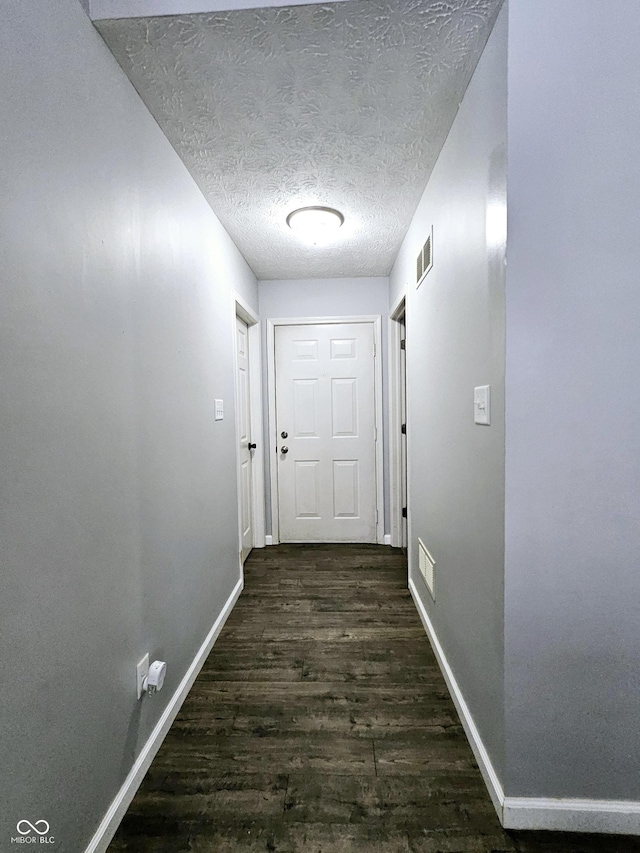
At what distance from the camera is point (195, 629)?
176cm

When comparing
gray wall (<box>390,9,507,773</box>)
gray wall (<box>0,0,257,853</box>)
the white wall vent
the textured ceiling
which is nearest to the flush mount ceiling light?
the textured ceiling

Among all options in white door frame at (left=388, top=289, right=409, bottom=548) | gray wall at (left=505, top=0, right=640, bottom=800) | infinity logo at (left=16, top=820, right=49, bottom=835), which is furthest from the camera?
white door frame at (left=388, top=289, right=409, bottom=548)

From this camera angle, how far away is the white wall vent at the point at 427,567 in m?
1.90

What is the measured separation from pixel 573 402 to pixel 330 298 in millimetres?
2544

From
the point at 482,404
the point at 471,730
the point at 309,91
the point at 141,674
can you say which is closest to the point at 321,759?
the point at 471,730

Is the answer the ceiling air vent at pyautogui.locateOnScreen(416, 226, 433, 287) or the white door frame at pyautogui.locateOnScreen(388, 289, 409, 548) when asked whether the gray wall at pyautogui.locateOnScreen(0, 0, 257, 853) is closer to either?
the ceiling air vent at pyautogui.locateOnScreen(416, 226, 433, 287)

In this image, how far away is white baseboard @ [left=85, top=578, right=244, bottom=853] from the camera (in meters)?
1.05

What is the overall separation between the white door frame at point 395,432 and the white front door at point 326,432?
0.58 ft

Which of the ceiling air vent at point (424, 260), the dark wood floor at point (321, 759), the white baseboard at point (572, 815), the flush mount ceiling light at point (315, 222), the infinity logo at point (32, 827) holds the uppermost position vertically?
the flush mount ceiling light at point (315, 222)

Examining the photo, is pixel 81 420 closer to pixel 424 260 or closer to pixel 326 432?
pixel 424 260

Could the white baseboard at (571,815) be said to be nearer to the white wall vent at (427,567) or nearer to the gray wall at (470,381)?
the gray wall at (470,381)

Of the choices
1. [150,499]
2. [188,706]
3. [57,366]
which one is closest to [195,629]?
[188,706]

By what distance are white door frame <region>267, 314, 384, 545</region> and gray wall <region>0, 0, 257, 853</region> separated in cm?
171

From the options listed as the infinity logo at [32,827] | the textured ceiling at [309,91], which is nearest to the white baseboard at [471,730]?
the infinity logo at [32,827]
